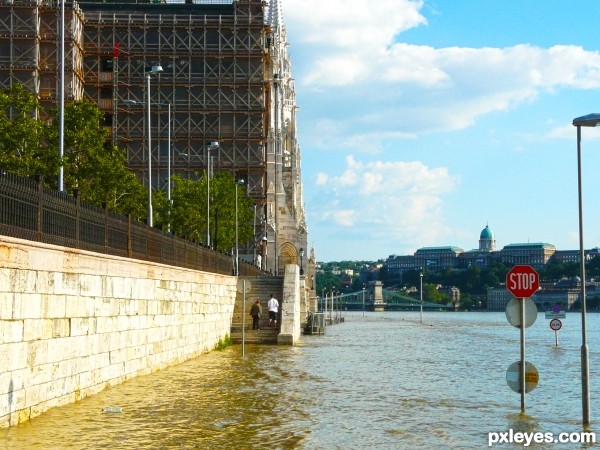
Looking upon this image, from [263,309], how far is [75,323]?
31.4 m

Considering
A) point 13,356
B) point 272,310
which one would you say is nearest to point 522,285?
point 13,356

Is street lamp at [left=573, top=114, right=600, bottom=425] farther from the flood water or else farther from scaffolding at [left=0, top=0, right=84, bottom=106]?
scaffolding at [left=0, top=0, right=84, bottom=106]

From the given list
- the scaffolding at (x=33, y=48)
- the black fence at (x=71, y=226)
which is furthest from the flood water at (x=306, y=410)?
the scaffolding at (x=33, y=48)

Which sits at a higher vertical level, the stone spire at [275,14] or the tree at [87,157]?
the stone spire at [275,14]

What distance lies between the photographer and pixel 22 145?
115 feet

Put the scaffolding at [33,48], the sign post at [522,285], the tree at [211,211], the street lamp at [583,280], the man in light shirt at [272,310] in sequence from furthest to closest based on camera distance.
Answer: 1. the scaffolding at [33,48]
2. the tree at [211,211]
3. the man in light shirt at [272,310]
4. the sign post at [522,285]
5. the street lamp at [583,280]

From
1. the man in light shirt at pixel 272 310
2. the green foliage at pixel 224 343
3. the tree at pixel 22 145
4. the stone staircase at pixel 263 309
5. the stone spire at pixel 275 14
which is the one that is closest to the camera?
the tree at pixel 22 145

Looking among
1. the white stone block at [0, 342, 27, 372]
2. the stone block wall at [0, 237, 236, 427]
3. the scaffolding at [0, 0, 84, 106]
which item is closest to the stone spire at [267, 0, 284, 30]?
the scaffolding at [0, 0, 84, 106]

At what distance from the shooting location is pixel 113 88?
90062 millimetres

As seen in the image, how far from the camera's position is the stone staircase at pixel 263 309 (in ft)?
150

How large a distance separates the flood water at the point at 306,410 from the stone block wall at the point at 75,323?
421 mm

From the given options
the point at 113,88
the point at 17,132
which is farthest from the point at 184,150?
the point at 17,132


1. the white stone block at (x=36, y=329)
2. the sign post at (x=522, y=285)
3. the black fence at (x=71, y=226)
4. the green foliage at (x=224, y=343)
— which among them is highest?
the black fence at (x=71, y=226)

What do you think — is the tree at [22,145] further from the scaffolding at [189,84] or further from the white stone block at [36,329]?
the scaffolding at [189,84]
